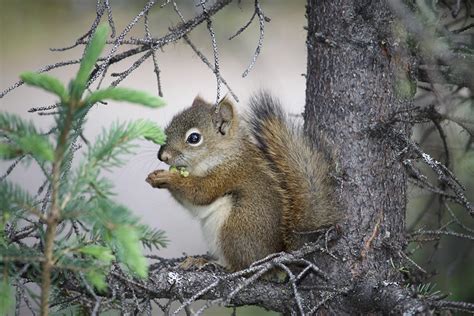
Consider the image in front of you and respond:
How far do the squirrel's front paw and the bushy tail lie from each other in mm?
293

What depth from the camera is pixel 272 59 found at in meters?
5.57

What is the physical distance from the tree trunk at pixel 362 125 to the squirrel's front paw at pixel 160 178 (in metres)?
0.55

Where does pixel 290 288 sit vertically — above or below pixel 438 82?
below

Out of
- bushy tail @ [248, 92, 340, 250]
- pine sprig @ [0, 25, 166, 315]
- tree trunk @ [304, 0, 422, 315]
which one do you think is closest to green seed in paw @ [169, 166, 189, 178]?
bushy tail @ [248, 92, 340, 250]

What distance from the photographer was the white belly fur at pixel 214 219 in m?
2.18

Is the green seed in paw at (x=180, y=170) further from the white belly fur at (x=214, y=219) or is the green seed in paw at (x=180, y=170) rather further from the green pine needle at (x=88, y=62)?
the green pine needle at (x=88, y=62)

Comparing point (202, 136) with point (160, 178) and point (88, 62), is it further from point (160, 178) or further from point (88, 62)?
point (88, 62)

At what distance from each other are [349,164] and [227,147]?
0.54m

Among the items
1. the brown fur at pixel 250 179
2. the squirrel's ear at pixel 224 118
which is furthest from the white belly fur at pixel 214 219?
the squirrel's ear at pixel 224 118

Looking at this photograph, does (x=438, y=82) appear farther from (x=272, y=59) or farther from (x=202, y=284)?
(x=272, y=59)

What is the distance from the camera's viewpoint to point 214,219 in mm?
2209

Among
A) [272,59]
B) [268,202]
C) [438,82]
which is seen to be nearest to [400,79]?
[438,82]

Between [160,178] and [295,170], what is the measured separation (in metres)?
0.42

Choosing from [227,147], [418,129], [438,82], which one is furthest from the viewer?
[418,129]
